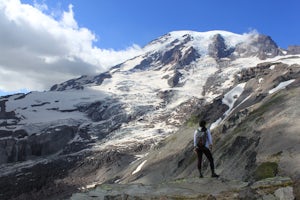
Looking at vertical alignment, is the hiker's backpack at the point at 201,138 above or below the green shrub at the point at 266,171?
above

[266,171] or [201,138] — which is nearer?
[201,138]

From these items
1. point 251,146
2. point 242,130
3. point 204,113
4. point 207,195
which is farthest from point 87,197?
point 204,113

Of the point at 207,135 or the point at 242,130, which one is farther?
the point at 242,130

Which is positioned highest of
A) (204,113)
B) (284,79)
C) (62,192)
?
(284,79)

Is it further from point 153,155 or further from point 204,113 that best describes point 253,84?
point 153,155

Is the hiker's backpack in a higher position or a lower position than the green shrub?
higher

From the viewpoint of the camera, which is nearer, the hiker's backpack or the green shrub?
the hiker's backpack

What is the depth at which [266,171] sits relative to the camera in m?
41.5

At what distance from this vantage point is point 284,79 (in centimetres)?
17238

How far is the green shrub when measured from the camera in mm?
40438

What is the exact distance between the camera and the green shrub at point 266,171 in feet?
133

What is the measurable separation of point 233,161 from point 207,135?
43.3 m

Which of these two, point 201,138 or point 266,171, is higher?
point 201,138

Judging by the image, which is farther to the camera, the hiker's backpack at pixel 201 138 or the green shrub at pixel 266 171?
the green shrub at pixel 266 171
